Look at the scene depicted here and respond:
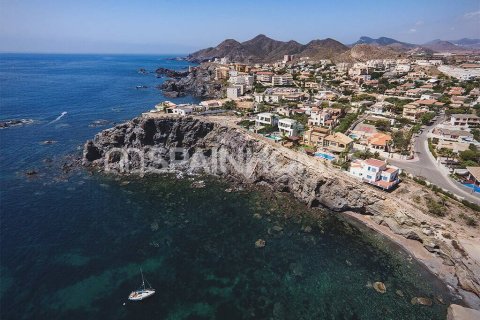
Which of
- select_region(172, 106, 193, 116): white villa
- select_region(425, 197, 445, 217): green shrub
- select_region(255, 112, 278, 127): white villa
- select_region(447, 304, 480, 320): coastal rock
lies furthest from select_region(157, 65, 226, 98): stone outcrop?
select_region(447, 304, 480, 320): coastal rock

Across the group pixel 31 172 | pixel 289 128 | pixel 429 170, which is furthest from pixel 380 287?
pixel 31 172

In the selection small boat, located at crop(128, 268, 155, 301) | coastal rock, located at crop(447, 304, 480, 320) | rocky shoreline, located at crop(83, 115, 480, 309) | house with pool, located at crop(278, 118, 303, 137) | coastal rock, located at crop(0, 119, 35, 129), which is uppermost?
house with pool, located at crop(278, 118, 303, 137)

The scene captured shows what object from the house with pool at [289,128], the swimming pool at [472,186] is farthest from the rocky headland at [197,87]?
the swimming pool at [472,186]

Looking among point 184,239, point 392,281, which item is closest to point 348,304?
point 392,281

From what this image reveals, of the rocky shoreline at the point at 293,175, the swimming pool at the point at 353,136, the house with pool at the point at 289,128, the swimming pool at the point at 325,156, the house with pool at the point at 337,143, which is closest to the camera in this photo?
the rocky shoreline at the point at 293,175

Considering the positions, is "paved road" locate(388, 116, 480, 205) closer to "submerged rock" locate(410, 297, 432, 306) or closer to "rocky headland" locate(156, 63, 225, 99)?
"submerged rock" locate(410, 297, 432, 306)

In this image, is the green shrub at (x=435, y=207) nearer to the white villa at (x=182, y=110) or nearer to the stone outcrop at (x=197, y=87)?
the white villa at (x=182, y=110)

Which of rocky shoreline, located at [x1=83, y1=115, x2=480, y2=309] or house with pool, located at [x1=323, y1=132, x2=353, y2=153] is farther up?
house with pool, located at [x1=323, y1=132, x2=353, y2=153]
